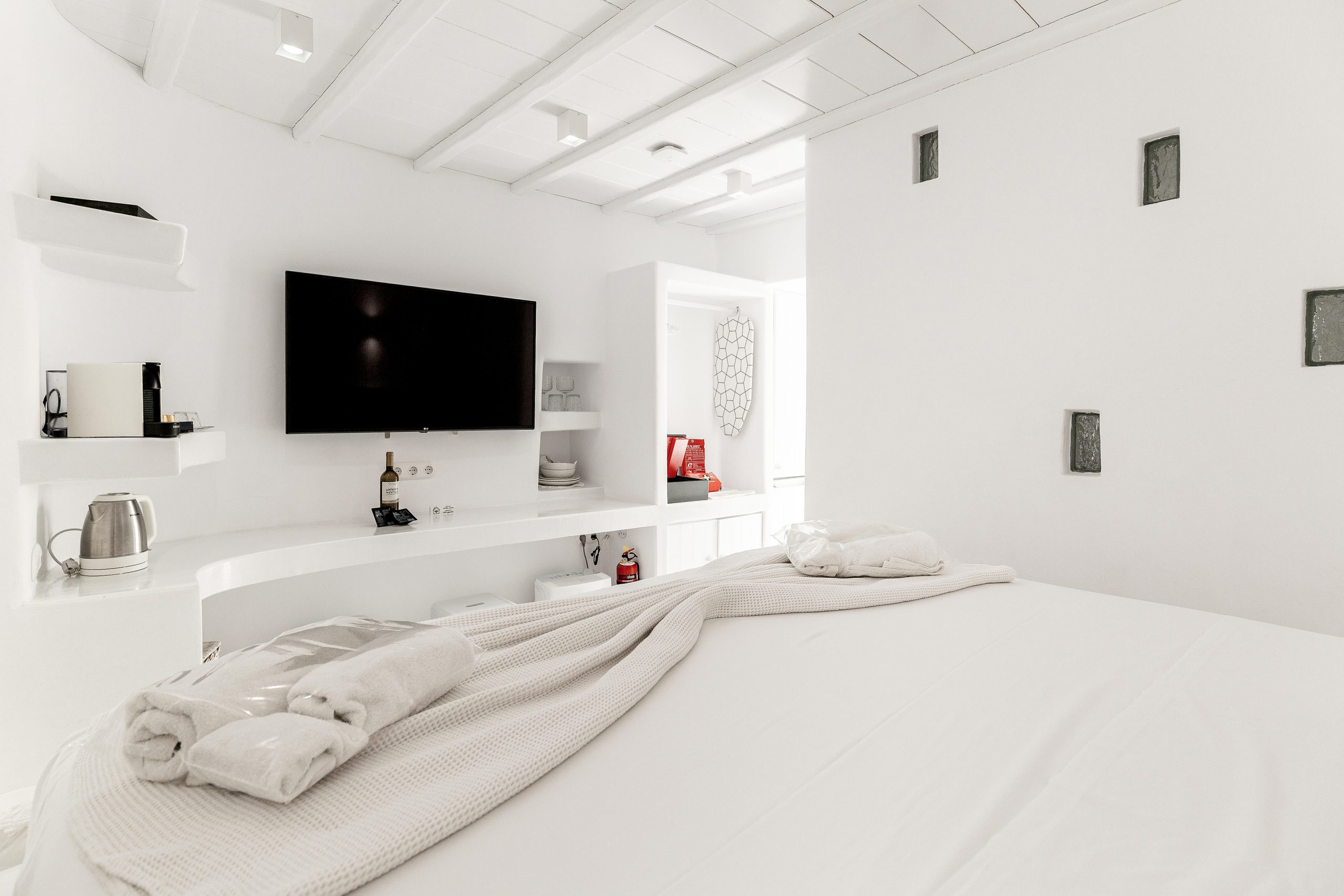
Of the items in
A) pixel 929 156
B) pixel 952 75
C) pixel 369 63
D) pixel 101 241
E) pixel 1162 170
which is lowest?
pixel 101 241

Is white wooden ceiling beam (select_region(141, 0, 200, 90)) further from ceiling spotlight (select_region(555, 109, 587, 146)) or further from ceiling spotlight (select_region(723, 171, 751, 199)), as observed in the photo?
ceiling spotlight (select_region(723, 171, 751, 199))

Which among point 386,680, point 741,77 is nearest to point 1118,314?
point 741,77

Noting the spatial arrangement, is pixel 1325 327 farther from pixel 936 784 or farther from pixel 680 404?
pixel 680 404

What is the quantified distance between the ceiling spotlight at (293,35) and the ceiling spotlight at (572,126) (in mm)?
1004

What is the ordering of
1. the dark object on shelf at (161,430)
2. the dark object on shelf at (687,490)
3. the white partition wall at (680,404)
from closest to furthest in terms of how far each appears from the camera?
the dark object on shelf at (161,430) < the white partition wall at (680,404) < the dark object on shelf at (687,490)

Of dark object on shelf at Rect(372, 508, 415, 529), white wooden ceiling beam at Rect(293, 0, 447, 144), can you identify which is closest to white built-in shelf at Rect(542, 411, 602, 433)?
dark object on shelf at Rect(372, 508, 415, 529)

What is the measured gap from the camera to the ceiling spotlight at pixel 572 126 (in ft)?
9.47

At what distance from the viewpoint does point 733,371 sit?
4.47m

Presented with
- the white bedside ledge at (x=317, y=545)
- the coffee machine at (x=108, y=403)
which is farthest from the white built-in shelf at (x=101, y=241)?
the white bedside ledge at (x=317, y=545)

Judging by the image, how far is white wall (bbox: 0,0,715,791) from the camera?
1.90 m

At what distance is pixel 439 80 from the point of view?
2.62 m

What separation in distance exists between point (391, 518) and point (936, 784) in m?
2.81

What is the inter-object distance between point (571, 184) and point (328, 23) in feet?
5.67

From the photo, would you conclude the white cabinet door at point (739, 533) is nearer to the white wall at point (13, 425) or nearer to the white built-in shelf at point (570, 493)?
the white built-in shelf at point (570, 493)
